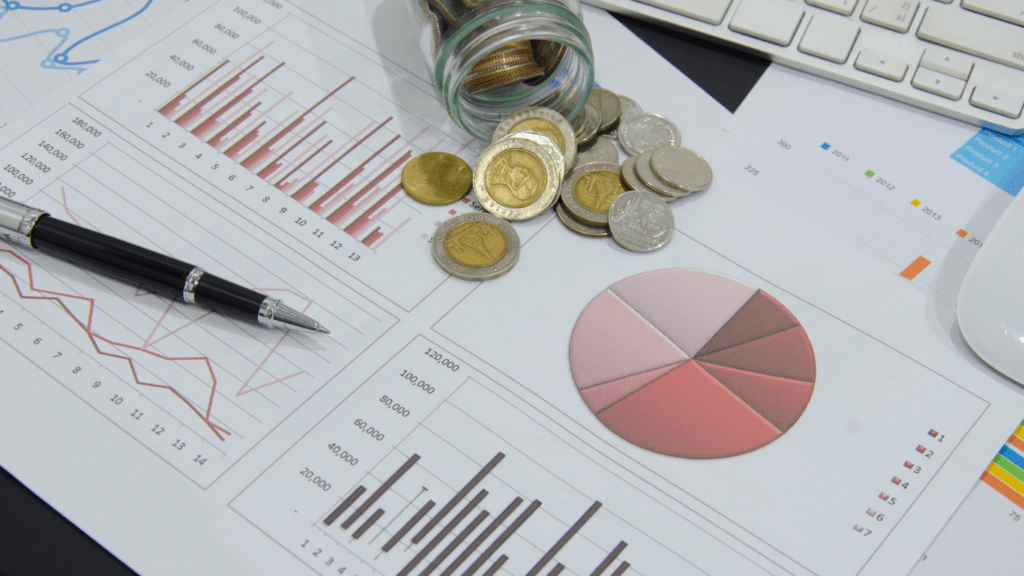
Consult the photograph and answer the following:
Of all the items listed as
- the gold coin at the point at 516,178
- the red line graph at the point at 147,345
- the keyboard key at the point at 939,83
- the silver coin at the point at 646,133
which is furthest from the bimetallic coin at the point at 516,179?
the keyboard key at the point at 939,83

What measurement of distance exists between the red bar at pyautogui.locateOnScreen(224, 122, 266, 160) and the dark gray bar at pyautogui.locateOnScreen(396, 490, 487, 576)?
17.6 inches

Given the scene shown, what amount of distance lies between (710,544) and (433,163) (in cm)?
45

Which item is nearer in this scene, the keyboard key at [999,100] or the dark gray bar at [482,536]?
the dark gray bar at [482,536]

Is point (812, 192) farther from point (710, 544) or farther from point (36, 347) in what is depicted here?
point (36, 347)

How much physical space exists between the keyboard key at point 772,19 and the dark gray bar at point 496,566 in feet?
2.07

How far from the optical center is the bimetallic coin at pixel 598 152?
29.8 inches

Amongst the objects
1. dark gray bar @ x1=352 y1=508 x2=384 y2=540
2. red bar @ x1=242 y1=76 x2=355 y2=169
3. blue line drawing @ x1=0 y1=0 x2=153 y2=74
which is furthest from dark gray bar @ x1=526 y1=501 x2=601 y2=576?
blue line drawing @ x1=0 y1=0 x2=153 y2=74

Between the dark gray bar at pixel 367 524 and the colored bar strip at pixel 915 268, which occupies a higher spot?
the colored bar strip at pixel 915 268

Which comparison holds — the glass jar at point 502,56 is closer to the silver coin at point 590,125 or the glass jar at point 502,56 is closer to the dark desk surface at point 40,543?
the silver coin at point 590,125

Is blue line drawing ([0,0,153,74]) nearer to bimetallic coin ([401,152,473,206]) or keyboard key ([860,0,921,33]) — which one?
bimetallic coin ([401,152,473,206])

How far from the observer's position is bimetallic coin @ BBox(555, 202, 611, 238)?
707mm

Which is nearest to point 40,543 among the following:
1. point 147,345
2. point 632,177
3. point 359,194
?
point 147,345

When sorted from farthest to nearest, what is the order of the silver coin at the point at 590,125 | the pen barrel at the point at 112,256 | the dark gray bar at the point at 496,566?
the silver coin at the point at 590,125 → the pen barrel at the point at 112,256 → the dark gray bar at the point at 496,566

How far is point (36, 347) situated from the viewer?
635 mm
